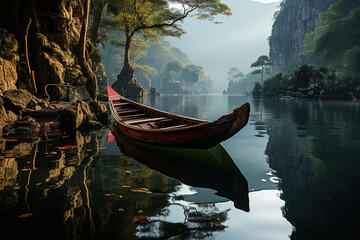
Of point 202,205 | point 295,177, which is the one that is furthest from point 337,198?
point 202,205

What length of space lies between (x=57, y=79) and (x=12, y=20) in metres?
3.19

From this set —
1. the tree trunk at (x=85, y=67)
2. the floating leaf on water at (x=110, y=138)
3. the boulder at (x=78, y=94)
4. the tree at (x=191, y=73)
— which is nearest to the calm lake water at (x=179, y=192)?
the floating leaf on water at (x=110, y=138)

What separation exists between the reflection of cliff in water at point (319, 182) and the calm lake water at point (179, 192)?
0.04 feet

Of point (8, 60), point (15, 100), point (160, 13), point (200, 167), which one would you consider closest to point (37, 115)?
A: point (15, 100)

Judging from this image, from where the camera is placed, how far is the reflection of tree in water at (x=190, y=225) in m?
→ 2.19

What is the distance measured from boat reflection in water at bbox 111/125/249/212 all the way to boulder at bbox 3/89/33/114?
529cm

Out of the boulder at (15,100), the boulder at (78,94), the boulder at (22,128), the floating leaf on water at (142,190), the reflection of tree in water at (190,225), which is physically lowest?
the reflection of tree in water at (190,225)

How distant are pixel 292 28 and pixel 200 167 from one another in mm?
53798

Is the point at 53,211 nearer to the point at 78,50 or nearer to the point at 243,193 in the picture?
the point at 243,193

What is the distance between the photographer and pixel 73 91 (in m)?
12.5

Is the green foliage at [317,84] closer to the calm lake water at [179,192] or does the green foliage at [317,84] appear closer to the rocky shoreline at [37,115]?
the calm lake water at [179,192]

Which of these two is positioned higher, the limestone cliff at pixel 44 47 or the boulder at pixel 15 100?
the limestone cliff at pixel 44 47

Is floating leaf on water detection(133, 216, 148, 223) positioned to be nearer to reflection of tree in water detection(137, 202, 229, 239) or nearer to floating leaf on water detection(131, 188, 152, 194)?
reflection of tree in water detection(137, 202, 229, 239)

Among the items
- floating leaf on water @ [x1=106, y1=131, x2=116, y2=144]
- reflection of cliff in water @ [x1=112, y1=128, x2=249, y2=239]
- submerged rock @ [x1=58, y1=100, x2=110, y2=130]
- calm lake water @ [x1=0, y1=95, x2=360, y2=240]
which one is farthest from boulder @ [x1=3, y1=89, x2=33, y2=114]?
reflection of cliff in water @ [x1=112, y1=128, x2=249, y2=239]
